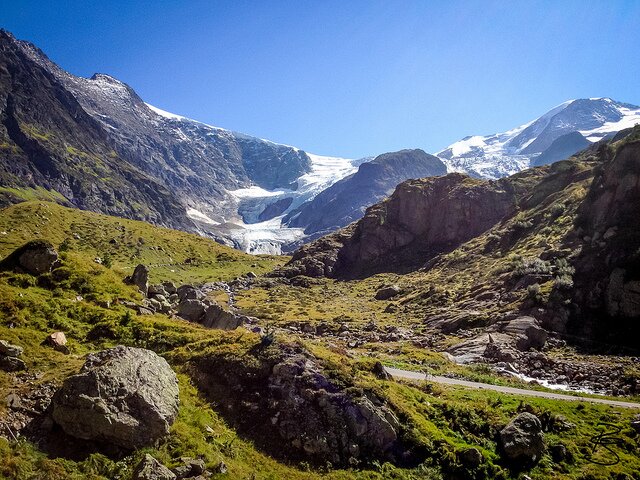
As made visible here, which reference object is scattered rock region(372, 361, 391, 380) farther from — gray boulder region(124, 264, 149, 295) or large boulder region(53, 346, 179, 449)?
gray boulder region(124, 264, 149, 295)

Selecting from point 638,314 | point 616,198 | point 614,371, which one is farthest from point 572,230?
point 614,371

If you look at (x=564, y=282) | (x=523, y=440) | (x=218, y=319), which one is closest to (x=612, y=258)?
(x=564, y=282)

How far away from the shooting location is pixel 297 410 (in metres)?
18.2

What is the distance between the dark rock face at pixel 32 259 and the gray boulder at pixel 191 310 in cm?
1239

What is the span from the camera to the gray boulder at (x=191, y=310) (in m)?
35.8

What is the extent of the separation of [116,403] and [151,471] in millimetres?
3145

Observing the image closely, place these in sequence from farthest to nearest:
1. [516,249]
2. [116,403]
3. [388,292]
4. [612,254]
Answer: [388,292]
[516,249]
[612,254]
[116,403]

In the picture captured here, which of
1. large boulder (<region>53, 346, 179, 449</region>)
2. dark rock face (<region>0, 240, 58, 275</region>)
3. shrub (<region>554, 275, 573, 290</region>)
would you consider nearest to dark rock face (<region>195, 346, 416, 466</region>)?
large boulder (<region>53, 346, 179, 449</region>)

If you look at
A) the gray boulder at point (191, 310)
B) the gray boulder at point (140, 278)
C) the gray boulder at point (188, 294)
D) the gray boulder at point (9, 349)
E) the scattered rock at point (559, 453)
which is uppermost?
the gray boulder at point (140, 278)

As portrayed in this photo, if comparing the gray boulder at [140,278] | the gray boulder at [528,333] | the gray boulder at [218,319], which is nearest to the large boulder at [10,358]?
the gray boulder at [140,278]

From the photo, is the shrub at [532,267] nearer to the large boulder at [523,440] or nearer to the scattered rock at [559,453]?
the scattered rock at [559,453]

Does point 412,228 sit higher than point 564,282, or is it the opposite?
point 412,228

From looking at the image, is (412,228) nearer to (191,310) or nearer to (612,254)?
(612,254)

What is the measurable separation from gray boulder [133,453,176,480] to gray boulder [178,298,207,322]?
76.9 feet
